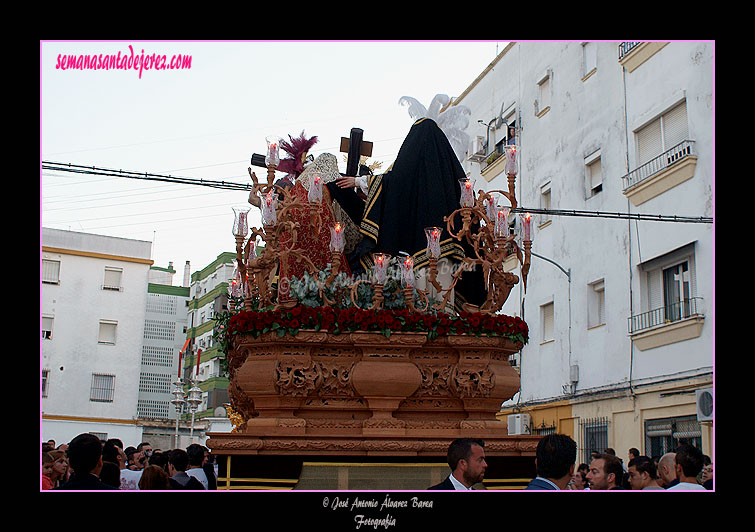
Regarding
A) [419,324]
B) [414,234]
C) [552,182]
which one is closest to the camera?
[419,324]

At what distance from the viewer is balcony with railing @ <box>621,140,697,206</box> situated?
14.1m

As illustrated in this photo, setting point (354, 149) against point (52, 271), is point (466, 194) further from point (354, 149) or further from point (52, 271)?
point (52, 271)

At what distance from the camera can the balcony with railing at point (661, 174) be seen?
14125 mm

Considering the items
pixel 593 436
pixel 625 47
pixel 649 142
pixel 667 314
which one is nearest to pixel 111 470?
pixel 667 314

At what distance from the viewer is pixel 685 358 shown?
46.8 ft

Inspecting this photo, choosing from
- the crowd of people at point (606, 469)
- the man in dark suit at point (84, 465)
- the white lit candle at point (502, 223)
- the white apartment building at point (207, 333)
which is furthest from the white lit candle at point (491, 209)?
the white apartment building at point (207, 333)

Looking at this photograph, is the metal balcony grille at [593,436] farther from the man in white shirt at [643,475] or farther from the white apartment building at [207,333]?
the white apartment building at [207,333]

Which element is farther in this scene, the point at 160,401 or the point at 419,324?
the point at 160,401

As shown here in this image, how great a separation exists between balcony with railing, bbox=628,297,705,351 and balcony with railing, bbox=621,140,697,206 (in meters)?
2.11

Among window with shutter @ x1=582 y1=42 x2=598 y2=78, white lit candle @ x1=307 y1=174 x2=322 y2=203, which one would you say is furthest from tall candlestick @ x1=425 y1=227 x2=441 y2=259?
window with shutter @ x1=582 y1=42 x2=598 y2=78

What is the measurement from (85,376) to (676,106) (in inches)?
976

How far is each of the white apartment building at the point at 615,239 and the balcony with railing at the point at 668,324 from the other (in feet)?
0.09
